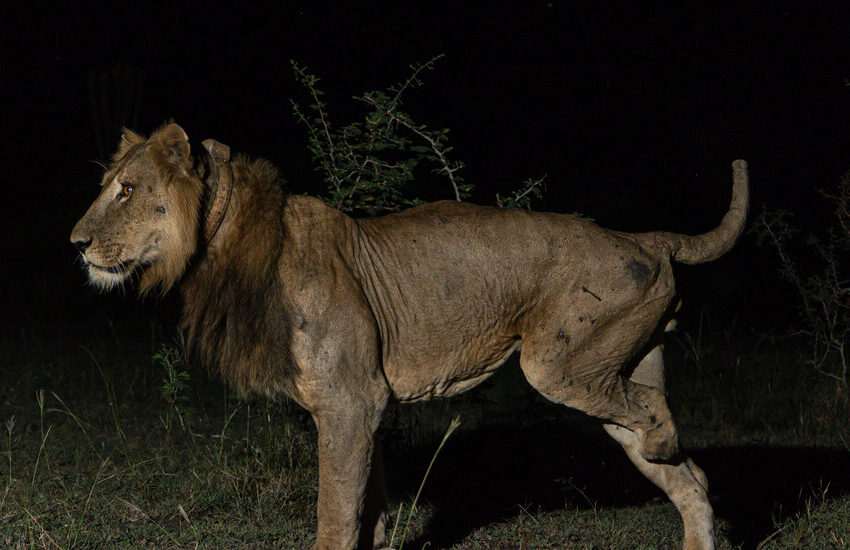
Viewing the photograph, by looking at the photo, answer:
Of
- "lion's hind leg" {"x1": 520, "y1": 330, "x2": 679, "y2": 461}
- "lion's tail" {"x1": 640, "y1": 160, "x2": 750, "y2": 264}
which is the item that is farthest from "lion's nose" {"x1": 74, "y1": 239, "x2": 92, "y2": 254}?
"lion's tail" {"x1": 640, "y1": 160, "x2": 750, "y2": 264}

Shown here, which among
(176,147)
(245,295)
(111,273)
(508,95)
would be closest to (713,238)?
(245,295)

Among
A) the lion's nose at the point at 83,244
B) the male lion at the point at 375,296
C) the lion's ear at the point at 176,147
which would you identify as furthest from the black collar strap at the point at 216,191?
the lion's nose at the point at 83,244

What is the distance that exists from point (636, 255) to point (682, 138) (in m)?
10.7

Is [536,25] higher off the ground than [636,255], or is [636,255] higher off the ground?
[636,255]

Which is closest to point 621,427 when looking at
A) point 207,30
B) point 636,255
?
point 636,255

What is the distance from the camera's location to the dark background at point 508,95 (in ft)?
42.5

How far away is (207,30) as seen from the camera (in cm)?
1670

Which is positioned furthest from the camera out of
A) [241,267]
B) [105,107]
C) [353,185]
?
[105,107]

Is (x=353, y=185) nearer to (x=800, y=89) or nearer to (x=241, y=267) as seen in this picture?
(x=241, y=267)

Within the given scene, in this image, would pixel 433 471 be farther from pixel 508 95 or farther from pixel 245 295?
pixel 508 95

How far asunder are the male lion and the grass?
677 millimetres

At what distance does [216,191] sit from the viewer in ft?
11.5

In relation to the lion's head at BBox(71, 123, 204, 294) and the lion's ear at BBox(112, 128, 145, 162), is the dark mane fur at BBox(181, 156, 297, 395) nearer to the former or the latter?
the lion's head at BBox(71, 123, 204, 294)

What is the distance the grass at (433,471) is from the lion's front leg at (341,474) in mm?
633
